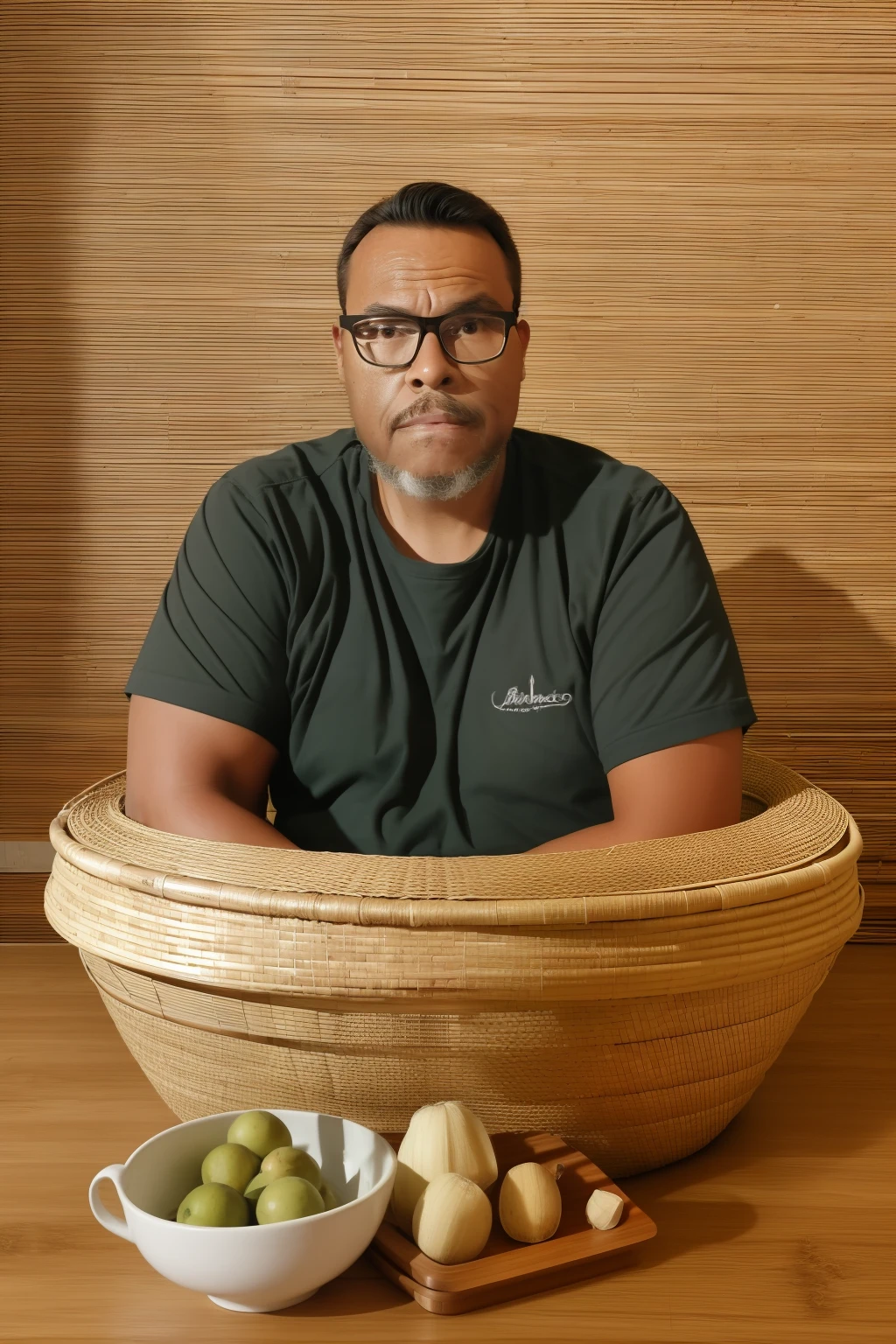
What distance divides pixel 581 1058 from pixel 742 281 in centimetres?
137

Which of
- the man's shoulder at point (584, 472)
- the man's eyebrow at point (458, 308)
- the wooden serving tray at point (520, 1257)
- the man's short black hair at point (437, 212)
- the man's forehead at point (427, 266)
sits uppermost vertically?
the man's short black hair at point (437, 212)

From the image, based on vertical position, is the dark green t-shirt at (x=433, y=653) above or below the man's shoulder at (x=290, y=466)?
below

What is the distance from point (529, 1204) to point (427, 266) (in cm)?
103

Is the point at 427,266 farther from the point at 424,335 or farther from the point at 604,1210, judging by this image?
the point at 604,1210

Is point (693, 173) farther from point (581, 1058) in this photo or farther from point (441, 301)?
point (581, 1058)

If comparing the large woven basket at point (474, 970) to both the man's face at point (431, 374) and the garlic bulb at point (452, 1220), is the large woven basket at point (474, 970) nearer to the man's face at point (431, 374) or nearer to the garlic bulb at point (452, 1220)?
the garlic bulb at point (452, 1220)

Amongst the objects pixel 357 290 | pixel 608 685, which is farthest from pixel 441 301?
pixel 608 685

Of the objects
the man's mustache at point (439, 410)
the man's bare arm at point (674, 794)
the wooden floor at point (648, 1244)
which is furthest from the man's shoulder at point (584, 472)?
the wooden floor at point (648, 1244)

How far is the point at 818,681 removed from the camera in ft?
6.57

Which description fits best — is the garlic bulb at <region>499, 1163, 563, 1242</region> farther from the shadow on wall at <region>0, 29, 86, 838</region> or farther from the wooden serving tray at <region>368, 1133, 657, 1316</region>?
the shadow on wall at <region>0, 29, 86, 838</region>

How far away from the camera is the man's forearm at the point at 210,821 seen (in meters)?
1.25

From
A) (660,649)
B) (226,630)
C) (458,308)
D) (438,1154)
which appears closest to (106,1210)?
(438,1154)

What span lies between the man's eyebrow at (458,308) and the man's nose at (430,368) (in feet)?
0.13

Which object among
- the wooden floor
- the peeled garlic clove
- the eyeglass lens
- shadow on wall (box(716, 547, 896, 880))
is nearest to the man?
the eyeglass lens
